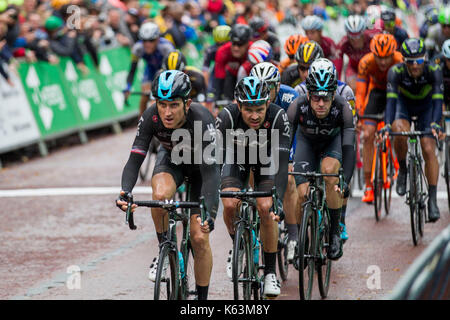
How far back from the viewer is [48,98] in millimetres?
15633

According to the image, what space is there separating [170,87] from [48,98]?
9848 millimetres

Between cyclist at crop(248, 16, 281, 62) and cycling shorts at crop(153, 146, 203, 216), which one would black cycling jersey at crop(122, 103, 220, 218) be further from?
cyclist at crop(248, 16, 281, 62)

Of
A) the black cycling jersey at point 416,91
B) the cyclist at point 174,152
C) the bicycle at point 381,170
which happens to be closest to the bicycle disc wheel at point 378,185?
the bicycle at point 381,170

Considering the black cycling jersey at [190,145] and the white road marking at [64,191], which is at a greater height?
the black cycling jersey at [190,145]

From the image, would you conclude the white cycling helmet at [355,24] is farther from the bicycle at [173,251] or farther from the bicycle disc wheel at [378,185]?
the bicycle at [173,251]

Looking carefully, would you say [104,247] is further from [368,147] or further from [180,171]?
[368,147]

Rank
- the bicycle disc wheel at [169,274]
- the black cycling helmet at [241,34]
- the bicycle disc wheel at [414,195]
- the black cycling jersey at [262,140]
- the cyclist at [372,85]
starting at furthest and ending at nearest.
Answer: the black cycling helmet at [241,34] < the cyclist at [372,85] < the bicycle disc wheel at [414,195] < the black cycling jersey at [262,140] < the bicycle disc wheel at [169,274]

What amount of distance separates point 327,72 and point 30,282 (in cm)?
332

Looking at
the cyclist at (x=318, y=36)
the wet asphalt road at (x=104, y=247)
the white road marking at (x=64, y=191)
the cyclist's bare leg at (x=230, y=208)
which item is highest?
the cyclist at (x=318, y=36)

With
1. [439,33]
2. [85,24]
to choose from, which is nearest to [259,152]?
[439,33]

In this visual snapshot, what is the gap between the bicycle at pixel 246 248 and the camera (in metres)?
6.25

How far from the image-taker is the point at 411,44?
9.36 meters

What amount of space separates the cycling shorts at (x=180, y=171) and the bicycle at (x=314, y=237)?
0.89m
